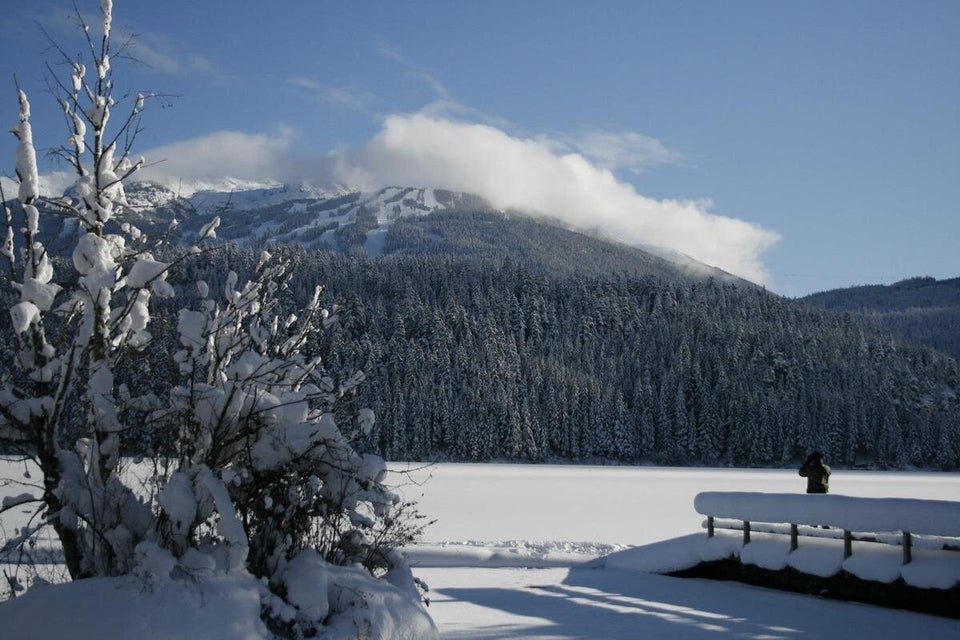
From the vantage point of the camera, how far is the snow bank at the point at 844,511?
7324mm

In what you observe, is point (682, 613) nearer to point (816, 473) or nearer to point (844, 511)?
point (844, 511)

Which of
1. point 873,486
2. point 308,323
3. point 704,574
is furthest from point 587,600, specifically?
point 873,486

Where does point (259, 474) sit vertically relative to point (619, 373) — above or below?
below

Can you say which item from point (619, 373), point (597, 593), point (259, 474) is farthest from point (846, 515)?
point (619, 373)

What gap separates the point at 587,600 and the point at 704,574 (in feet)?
8.90

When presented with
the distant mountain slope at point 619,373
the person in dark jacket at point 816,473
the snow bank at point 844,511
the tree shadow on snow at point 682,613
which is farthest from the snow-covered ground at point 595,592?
the distant mountain slope at point 619,373

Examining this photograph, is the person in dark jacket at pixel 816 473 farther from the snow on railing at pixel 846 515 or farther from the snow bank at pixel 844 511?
the snow bank at pixel 844 511

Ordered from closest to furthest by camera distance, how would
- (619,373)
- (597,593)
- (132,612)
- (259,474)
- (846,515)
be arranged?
(132,612) → (259,474) → (846,515) → (597,593) → (619,373)

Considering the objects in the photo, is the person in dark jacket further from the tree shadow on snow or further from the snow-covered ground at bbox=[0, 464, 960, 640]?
the tree shadow on snow

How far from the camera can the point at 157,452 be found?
4293 mm

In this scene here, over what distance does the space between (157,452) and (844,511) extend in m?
7.01

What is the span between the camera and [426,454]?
63.3 metres

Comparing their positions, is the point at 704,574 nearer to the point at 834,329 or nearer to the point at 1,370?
the point at 1,370

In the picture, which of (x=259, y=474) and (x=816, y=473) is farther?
(x=816, y=473)
